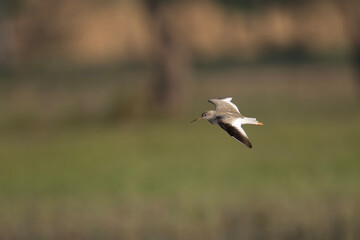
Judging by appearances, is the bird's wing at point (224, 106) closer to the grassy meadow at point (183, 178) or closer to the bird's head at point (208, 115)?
the bird's head at point (208, 115)

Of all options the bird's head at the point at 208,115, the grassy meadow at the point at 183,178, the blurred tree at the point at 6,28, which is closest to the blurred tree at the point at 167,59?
the grassy meadow at the point at 183,178

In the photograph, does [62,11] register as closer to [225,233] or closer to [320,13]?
[320,13]

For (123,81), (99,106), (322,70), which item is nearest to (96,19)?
(123,81)

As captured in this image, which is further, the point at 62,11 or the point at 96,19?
the point at 96,19

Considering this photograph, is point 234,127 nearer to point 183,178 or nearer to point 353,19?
point 183,178

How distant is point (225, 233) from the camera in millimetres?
13945

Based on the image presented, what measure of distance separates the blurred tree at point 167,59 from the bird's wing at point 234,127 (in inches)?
980

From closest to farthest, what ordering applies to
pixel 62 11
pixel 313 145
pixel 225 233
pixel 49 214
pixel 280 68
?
1. pixel 225 233
2. pixel 49 214
3. pixel 313 145
4. pixel 62 11
5. pixel 280 68

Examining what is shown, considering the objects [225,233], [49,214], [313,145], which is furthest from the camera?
[313,145]

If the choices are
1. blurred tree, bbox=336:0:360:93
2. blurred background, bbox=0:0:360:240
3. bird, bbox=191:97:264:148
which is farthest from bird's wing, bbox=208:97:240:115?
blurred tree, bbox=336:0:360:93

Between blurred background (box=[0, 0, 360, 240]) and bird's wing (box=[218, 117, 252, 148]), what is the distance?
13.8ft

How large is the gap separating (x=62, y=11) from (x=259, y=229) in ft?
54.5

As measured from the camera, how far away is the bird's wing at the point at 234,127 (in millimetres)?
3139

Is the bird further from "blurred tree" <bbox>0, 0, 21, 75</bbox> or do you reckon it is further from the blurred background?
"blurred tree" <bbox>0, 0, 21, 75</bbox>
